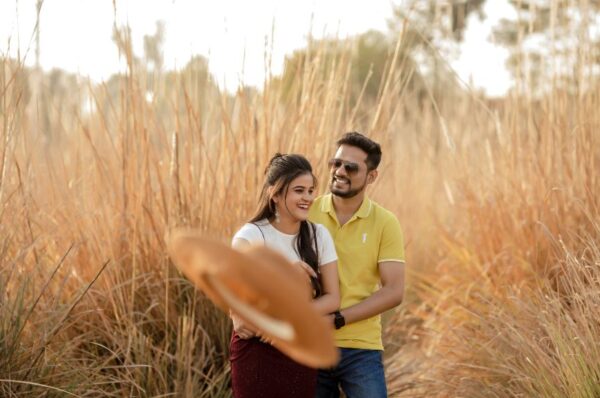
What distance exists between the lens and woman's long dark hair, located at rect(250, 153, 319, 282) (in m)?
3.07

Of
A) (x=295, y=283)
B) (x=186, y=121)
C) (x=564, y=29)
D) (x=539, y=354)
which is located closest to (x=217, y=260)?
(x=295, y=283)

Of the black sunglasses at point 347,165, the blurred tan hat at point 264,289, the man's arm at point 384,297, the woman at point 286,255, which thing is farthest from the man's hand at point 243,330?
the blurred tan hat at point 264,289

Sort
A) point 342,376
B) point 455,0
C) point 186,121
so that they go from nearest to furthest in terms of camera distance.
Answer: point 342,376
point 186,121
point 455,0

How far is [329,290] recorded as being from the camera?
10.1 feet

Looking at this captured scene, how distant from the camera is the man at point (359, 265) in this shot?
3.27 metres

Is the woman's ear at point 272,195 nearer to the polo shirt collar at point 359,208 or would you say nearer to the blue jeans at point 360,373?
the polo shirt collar at point 359,208

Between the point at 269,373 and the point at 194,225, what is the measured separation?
4.22 ft

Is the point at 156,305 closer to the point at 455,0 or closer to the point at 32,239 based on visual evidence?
the point at 32,239

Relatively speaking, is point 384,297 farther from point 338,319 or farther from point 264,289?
point 264,289

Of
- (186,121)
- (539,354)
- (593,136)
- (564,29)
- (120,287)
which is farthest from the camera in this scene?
(564,29)

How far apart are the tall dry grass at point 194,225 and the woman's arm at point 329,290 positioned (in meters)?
0.86

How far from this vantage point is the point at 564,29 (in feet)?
18.6

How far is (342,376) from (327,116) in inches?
60.5

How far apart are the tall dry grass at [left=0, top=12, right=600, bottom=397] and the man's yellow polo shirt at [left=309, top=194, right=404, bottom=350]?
0.74 metres
